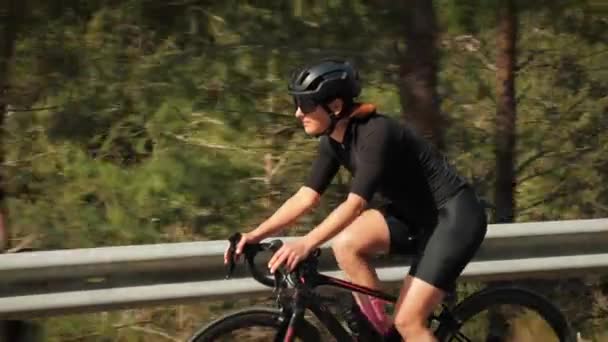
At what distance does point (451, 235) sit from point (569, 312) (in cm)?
312

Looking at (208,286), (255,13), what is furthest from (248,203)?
(208,286)

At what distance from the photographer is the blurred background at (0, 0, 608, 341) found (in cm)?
680

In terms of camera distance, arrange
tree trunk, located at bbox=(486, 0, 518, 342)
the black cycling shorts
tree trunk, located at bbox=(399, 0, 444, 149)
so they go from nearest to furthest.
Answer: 1. the black cycling shorts
2. tree trunk, located at bbox=(399, 0, 444, 149)
3. tree trunk, located at bbox=(486, 0, 518, 342)

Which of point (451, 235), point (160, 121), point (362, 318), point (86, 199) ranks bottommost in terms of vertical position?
point (86, 199)

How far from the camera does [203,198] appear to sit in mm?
7535

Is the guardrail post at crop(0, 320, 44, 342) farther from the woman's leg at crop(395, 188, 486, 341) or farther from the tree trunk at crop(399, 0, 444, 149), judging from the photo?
the tree trunk at crop(399, 0, 444, 149)

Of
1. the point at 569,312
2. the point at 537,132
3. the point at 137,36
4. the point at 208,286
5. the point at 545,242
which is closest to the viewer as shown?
the point at 208,286

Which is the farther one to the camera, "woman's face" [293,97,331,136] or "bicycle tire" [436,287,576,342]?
"bicycle tire" [436,287,576,342]

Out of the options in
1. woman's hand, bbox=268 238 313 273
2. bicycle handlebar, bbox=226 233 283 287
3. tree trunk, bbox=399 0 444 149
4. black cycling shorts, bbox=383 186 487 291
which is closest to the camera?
woman's hand, bbox=268 238 313 273

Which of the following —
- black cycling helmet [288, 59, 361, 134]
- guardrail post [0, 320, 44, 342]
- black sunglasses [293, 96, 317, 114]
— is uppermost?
black cycling helmet [288, 59, 361, 134]

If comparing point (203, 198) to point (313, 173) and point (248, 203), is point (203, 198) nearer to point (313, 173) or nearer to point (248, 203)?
point (248, 203)

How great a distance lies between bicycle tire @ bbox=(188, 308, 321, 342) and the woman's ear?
85 cm

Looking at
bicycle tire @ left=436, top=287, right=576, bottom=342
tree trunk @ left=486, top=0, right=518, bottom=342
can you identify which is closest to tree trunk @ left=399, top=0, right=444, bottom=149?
tree trunk @ left=486, top=0, right=518, bottom=342

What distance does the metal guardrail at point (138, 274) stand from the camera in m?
4.32
